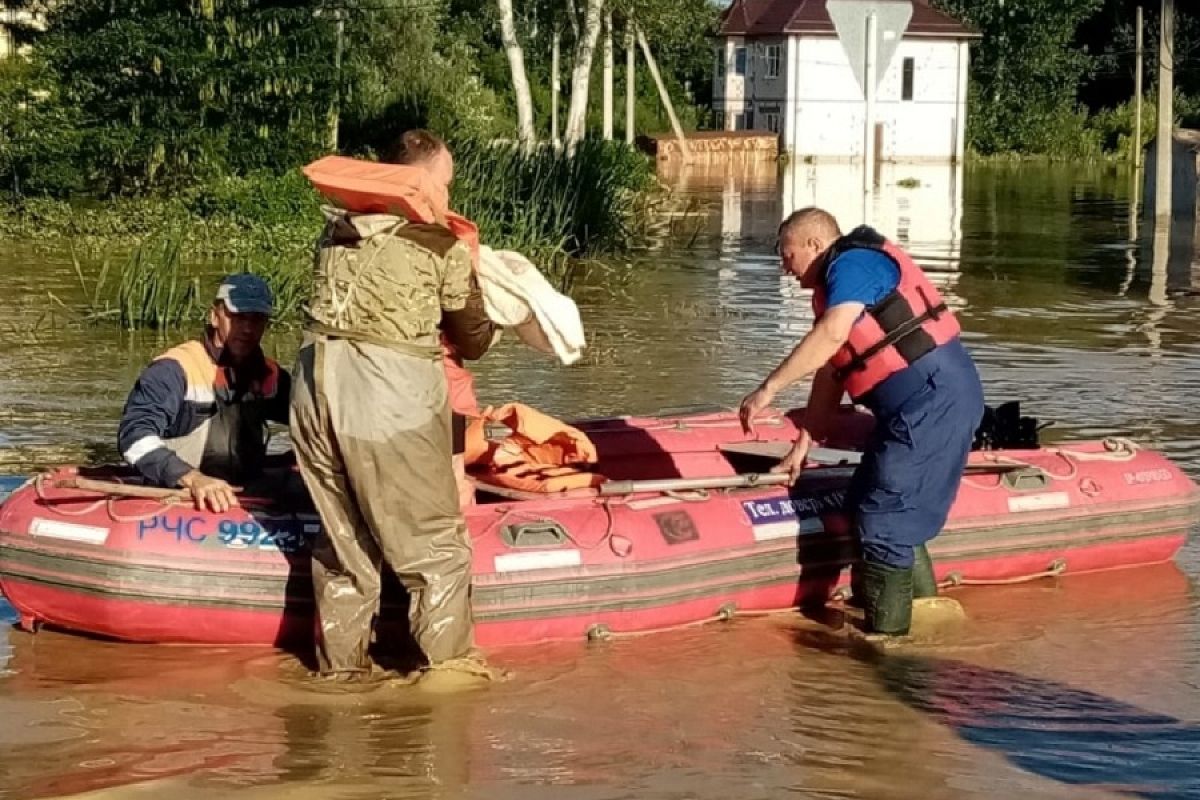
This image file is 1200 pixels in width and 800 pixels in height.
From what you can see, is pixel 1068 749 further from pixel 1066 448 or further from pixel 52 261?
pixel 52 261

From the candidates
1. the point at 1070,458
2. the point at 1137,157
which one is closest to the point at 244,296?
the point at 1070,458

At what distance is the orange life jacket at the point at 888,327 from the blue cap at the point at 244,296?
2059 millimetres

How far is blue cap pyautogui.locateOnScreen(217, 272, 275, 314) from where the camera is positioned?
6.84 m

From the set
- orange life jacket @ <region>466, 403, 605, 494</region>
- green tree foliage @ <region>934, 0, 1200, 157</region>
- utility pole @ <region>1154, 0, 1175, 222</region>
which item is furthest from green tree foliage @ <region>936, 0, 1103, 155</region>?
orange life jacket @ <region>466, 403, 605, 494</region>

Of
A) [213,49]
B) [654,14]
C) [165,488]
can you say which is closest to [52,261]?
[213,49]

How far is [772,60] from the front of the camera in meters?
56.8

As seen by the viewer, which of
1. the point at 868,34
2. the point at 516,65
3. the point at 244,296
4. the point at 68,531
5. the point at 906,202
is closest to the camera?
Result: the point at 68,531

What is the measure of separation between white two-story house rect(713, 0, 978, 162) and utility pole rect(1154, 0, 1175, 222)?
26.8 metres

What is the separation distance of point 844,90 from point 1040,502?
4789 centimetres

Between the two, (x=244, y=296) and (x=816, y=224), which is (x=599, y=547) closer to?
(x=816, y=224)

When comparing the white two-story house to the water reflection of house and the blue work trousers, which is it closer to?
the water reflection of house

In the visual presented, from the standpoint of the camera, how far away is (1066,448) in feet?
27.7

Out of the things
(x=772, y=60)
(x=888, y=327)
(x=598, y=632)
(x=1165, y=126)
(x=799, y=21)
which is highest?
(x=799, y=21)

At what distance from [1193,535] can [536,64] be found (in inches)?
1639
